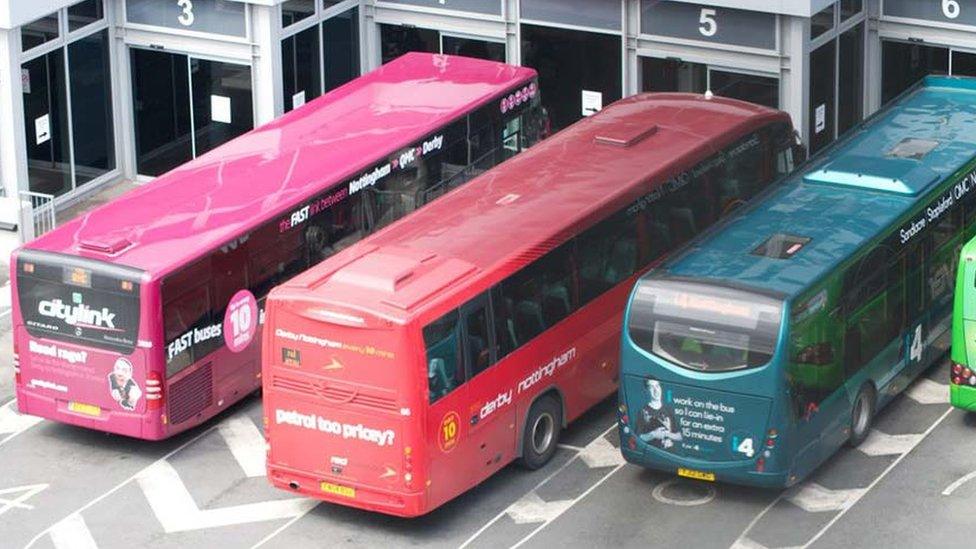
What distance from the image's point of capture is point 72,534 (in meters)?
24.9

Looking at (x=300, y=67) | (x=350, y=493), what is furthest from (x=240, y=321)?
(x=300, y=67)

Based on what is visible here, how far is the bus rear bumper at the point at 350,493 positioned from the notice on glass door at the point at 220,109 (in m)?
12.2

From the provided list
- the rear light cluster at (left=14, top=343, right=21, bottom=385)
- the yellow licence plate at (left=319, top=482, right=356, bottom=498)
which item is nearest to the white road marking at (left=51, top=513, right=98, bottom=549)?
the rear light cluster at (left=14, top=343, right=21, bottom=385)

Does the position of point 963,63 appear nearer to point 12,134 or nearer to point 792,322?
point 792,322

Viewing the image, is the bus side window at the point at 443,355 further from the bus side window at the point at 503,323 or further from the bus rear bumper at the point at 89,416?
the bus rear bumper at the point at 89,416

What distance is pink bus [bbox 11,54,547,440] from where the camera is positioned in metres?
26.1

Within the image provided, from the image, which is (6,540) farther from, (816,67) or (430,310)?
(816,67)

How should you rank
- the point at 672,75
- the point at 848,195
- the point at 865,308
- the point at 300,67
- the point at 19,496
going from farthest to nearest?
the point at 300,67
the point at 672,75
the point at 848,195
the point at 19,496
the point at 865,308

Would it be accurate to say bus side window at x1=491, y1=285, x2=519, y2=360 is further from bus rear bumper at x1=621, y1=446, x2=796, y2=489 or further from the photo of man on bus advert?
bus rear bumper at x1=621, y1=446, x2=796, y2=489

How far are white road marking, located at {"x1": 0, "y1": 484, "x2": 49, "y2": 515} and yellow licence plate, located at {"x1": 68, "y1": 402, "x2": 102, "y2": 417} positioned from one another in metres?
1.09

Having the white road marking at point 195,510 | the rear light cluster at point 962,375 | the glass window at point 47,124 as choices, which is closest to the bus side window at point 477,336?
the white road marking at point 195,510

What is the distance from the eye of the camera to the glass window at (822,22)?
32.8m

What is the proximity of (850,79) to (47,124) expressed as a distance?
13.3 metres

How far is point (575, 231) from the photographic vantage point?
26328 millimetres
